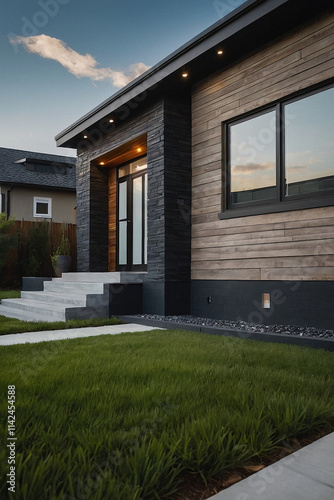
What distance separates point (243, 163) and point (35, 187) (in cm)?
1480

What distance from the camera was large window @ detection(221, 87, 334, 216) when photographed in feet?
16.1

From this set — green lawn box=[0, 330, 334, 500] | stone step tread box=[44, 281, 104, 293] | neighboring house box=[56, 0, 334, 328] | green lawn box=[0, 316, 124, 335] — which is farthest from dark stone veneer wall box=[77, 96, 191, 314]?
green lawn box=[0, 330, 334, 500]

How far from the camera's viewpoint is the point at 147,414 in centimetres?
196

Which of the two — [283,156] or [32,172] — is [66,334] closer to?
[283,156]

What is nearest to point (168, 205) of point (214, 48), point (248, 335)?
point (214, 48)

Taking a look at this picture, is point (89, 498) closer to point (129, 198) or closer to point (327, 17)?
point (327, 17)

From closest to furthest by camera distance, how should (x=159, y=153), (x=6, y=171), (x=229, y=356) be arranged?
(x=229, y=356), (x=159, y=153), (x=6, y=171)

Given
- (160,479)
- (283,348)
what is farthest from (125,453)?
(283,348)

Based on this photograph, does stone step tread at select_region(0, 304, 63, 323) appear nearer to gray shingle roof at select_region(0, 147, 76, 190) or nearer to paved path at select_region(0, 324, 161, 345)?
paved path at select_region(0, 324, 161, 345)

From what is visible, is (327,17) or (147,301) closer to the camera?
(327,17)

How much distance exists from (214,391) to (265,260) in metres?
3.23

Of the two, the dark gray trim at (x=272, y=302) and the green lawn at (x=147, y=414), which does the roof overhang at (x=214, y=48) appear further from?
the green lawn at (x=147, y=414)

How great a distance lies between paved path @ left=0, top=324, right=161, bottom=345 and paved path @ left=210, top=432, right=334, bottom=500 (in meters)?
3.23

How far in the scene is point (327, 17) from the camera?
4684 mm
